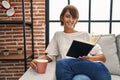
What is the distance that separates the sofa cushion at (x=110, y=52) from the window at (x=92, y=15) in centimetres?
57

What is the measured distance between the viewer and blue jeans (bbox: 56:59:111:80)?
176cm

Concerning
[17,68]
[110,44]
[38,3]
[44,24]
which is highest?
[38,3]

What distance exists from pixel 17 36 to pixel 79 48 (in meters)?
1.55

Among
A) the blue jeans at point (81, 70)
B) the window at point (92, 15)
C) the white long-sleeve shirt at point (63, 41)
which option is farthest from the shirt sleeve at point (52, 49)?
the window at point (92, 15)

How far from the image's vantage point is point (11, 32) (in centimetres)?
314

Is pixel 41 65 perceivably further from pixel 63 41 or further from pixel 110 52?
pixel 110 52

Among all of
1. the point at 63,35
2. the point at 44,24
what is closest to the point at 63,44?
the point at 63,35

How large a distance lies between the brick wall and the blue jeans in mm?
1306

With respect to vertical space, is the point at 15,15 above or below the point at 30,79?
above

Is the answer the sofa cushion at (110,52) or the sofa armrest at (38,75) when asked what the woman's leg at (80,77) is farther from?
the sofa cushion at (110,52)

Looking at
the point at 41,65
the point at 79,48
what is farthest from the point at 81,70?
the point at 41,65

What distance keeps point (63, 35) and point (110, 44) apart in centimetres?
59

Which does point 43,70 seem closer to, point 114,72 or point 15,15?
point 114,72

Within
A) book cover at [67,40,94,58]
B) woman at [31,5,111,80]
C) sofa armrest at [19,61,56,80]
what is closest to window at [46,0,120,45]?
woman at [31,5,111,80]
